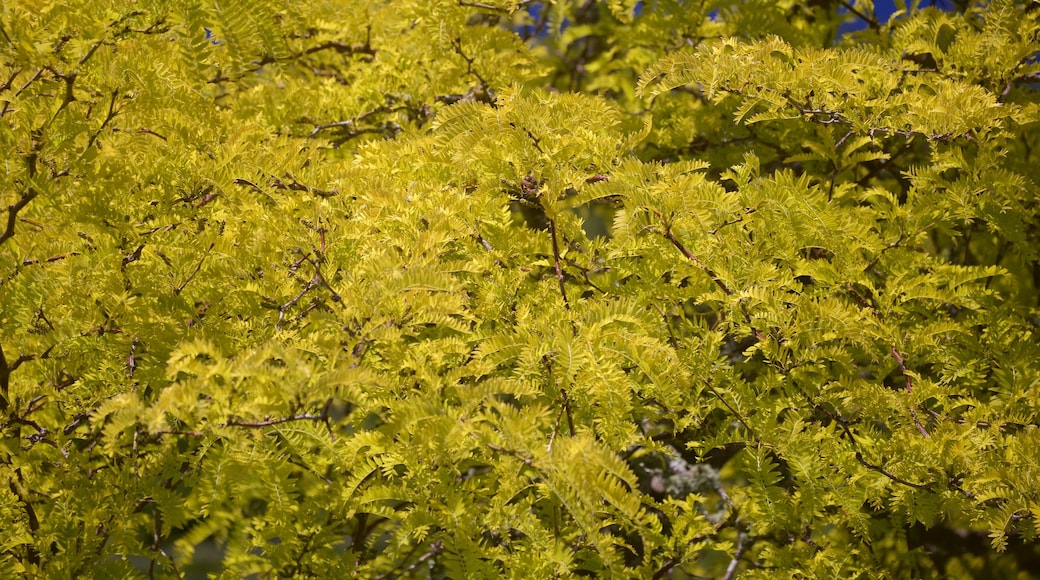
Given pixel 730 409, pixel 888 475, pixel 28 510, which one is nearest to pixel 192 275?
pixel 28 510

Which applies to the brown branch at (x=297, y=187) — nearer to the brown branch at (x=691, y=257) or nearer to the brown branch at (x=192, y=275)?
the brown branch at (x=192, y=275)

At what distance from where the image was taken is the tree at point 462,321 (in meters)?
1.63

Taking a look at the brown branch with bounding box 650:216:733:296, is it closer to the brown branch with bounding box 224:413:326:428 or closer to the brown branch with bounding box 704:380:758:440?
the brown branch with bounding box 704:380:758:440

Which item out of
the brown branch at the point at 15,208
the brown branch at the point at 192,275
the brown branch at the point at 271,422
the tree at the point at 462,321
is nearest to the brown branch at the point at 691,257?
the tree at the point at 462,321

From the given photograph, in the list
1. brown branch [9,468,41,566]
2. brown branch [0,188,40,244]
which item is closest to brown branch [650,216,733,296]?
brown branch [0,188,40,244]

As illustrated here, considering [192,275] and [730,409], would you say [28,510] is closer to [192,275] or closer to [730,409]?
[192,275]

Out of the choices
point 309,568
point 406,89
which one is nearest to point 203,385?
point 309,568

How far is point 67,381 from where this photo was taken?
205 centimetres

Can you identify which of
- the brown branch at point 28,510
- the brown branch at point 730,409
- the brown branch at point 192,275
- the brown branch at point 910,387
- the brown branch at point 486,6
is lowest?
the brown branch at point 28,510

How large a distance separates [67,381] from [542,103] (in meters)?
1.43

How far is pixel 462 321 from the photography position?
5.84 feet

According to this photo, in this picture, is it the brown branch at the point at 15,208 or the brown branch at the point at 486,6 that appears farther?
the brown branch at the point at 486,6

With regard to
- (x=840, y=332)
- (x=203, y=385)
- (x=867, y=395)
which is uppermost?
(x=203, y=385)

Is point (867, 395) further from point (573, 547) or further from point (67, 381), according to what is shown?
point (67, 381)
